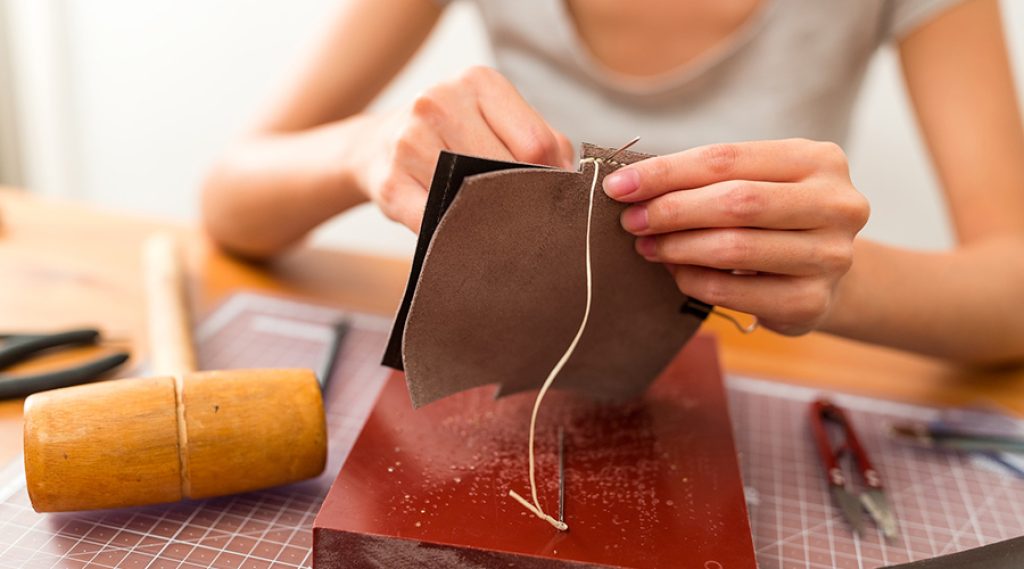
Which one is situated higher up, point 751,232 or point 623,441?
point 751,232

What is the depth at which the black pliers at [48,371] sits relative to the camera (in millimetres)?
672

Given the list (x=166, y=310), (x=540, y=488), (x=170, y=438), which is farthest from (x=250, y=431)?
(x=166, y=310)

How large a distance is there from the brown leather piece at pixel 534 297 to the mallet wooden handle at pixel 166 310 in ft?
0.75

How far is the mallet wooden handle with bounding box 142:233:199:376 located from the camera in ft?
2.37

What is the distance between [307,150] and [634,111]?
1.56ft

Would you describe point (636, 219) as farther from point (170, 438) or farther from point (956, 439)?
point (956, 439)

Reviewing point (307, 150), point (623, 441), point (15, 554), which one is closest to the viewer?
point (15, 554)

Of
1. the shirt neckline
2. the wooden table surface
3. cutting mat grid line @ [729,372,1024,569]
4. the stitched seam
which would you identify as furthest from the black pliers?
the shirt neckline

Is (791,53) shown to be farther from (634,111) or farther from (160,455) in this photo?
(160,455)

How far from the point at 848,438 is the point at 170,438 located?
56cm

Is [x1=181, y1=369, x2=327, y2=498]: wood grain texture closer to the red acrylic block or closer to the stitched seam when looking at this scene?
the red acrylic block

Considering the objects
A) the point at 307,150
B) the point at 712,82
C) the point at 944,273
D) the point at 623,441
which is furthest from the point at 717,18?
the point at 623,441

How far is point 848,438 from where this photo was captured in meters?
0.75

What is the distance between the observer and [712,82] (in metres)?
1.13
